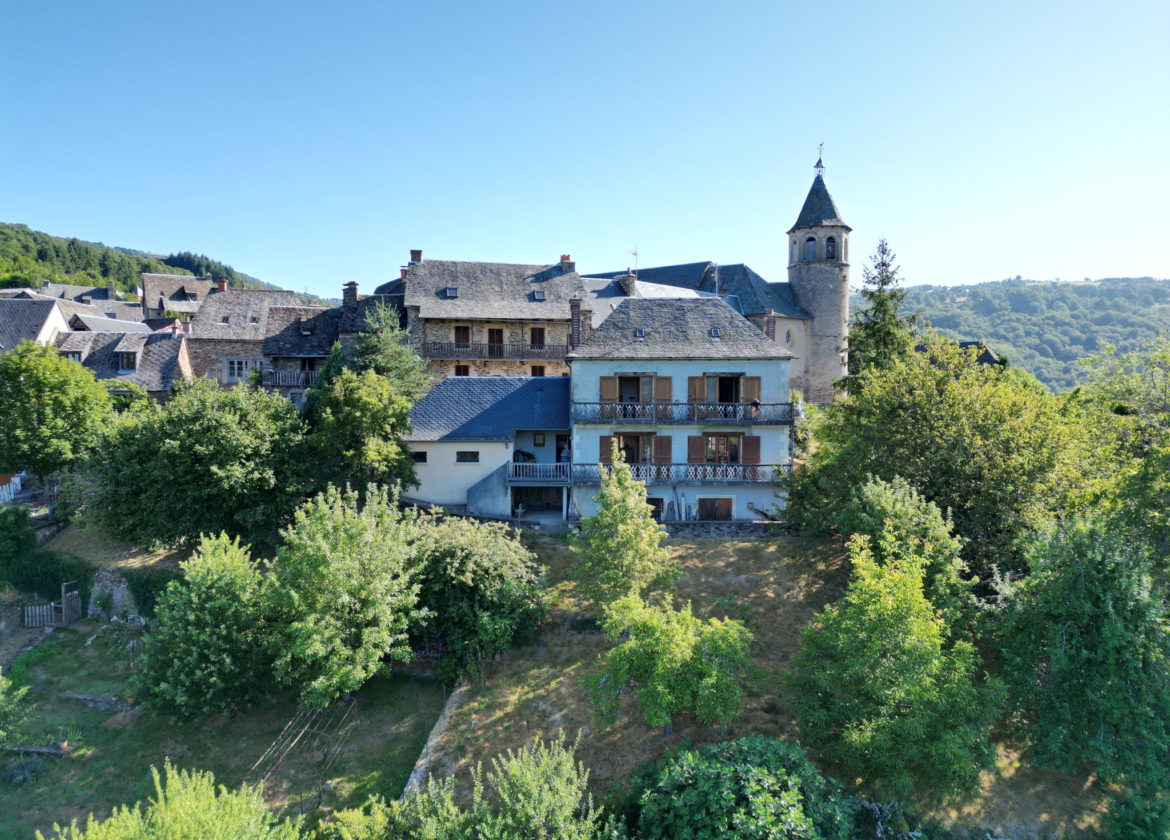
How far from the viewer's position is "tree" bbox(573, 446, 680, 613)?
60.0 ft

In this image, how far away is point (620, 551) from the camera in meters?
18.4

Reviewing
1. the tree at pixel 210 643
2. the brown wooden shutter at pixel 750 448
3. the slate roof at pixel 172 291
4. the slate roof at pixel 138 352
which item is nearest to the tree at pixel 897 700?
the brown wooden shutter at pixel 750 448

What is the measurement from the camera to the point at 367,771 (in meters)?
17.2

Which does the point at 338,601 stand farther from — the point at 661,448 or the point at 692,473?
the point at 692,473

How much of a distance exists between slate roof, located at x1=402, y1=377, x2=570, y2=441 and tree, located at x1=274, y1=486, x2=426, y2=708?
8569 mm

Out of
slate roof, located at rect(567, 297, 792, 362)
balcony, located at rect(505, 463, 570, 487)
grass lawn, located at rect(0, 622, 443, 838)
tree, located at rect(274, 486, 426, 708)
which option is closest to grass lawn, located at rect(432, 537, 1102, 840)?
grass lawn, located at rect(0, 622, 443, 838)

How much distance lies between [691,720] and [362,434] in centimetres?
1581

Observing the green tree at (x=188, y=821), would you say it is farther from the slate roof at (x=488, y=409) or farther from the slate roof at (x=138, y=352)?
the slate roof at (x=138, y=352)

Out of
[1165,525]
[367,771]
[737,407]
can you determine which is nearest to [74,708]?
[367,771]

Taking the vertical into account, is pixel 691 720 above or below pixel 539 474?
below

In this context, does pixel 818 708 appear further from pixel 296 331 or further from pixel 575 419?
pixel 296 331

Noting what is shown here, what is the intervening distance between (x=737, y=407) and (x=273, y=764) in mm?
20414

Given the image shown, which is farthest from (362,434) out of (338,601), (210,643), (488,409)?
(210,643)

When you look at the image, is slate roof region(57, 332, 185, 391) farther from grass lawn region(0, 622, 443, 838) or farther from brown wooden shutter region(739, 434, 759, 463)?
brown wooden shutter region(739, 434, 759, 463)
